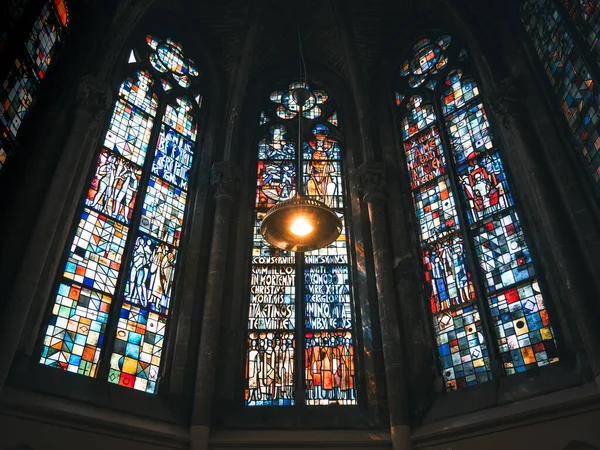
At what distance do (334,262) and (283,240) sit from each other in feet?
17.0

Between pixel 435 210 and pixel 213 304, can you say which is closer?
pixel 213 304

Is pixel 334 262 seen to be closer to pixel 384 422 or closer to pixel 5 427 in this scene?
pixel 384 422

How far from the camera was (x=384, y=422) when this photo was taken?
8.97 meters

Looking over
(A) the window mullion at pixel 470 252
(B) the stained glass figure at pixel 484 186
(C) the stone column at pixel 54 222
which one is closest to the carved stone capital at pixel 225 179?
(C) the stone column at pixel 54 222

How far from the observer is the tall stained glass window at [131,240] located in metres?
8.75

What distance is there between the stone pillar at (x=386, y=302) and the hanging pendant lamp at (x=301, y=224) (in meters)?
4.06

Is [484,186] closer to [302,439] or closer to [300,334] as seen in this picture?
[300,334]

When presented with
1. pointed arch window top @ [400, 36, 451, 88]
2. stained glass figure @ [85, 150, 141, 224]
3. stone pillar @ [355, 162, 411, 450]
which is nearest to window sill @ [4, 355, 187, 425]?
stained glass figure @ [85, 150, 141, 224]

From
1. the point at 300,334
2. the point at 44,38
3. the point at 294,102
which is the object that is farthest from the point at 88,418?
the point at 294,102

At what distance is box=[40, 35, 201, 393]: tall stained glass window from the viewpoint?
875 cm

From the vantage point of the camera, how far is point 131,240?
10.1 m

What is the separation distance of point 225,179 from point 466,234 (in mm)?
4857

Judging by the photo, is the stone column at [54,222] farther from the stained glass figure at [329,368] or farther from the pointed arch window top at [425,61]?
the pointed arch window top at [425,61]

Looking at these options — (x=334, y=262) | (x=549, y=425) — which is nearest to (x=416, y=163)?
(x=334, y=262)
